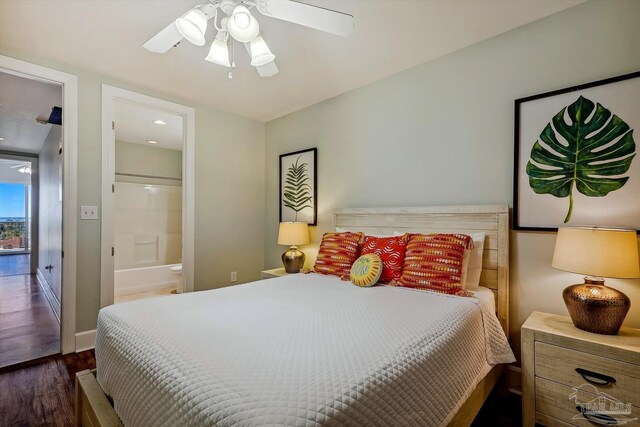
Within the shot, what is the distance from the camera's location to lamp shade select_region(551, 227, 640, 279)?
144cm

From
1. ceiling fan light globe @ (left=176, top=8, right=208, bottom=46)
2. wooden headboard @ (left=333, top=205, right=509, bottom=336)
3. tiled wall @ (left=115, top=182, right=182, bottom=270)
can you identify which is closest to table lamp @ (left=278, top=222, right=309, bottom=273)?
Answer: wooden headboard @ (left=333, top=205, right=509, bottom=336)

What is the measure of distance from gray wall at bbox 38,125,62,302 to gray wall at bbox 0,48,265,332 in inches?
33.6

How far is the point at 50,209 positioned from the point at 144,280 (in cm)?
160

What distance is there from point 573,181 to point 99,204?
3611 millimetres

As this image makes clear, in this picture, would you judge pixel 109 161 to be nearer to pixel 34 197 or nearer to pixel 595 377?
pixel 595 377

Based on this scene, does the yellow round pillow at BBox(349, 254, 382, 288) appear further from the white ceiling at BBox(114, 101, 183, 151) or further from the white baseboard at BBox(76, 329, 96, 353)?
the white ceiling at BBox(114, 101, 183, 151)

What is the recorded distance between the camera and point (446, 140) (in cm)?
238

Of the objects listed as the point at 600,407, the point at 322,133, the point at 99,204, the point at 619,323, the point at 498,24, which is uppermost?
the point at 498,24

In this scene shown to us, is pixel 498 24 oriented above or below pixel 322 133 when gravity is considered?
above

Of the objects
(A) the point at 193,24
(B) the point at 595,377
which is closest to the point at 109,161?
(A) the point at 193,24

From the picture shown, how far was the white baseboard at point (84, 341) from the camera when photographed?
258cm

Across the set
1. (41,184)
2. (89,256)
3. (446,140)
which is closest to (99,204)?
(89,256)

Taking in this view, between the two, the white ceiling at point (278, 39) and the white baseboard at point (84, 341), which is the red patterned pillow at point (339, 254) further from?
the white baseboard at point (84, 341)

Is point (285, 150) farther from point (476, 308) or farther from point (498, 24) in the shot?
point (476, 308)
